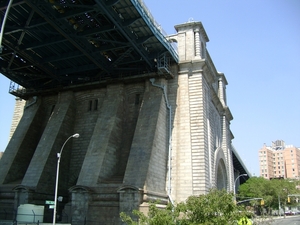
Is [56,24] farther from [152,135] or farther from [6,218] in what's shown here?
[6,218]

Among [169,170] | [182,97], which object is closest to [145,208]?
[169,170]

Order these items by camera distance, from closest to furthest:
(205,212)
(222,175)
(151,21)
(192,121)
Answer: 1. (205,212)
2. (151,21)
3. (192,121)
4. (222,175)

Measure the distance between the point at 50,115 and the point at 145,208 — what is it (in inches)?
715

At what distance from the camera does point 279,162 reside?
183m

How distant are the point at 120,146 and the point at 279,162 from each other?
566ft

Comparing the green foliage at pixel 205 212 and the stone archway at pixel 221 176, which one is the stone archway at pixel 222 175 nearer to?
the stone archway at pixel 221 176

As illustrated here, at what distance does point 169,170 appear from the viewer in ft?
95.8

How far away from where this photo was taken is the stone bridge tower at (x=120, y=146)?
25880mm

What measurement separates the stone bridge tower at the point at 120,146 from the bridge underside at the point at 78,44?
153 centimetres

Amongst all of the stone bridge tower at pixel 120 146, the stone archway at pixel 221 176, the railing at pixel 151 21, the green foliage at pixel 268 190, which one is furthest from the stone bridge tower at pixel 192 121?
the green foliage at pixel 268 190

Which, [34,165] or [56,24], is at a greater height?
[56,24]

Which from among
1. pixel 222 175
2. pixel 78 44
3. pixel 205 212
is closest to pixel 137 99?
pixel 78 44

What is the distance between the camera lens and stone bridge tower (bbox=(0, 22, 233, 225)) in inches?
1019

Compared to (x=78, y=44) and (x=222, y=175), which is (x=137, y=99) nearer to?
(x=78, y=44)
